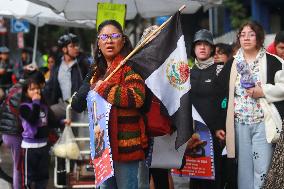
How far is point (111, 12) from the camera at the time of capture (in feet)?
24.9

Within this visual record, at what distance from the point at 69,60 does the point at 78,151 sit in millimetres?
2062

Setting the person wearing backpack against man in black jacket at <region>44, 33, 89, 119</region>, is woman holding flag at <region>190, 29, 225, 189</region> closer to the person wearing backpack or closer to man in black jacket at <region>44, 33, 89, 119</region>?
the person wearing backpack

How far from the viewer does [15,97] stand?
7.75m

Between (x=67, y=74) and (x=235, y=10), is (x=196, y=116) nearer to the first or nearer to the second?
(x=67, y=74)

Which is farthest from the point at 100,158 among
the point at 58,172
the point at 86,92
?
the point at 58,172

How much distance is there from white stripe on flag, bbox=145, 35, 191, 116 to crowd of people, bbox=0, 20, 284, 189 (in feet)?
0.49

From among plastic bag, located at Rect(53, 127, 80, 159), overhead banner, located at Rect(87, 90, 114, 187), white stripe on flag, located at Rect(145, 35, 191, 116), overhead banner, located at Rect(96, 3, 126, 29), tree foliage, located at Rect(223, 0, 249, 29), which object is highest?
tree foliage, located at Rect(223, 0, 249, 29)

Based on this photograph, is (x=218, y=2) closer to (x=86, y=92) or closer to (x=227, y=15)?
(x=86, y=92)

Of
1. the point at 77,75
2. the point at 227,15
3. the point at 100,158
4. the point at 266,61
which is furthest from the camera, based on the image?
the point at 227,15

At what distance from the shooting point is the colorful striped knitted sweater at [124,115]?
16.4ft

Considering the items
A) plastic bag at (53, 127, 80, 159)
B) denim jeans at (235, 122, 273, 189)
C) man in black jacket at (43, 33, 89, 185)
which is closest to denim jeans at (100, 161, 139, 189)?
denim jeans at (235, 122, 273, 189)

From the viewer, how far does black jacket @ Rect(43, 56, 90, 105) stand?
32.4 feet

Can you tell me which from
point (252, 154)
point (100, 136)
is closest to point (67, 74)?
point (252, 154)

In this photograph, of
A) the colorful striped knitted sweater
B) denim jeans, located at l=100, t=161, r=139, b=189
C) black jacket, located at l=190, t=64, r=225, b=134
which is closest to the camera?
the colorful striped knitted sweater
